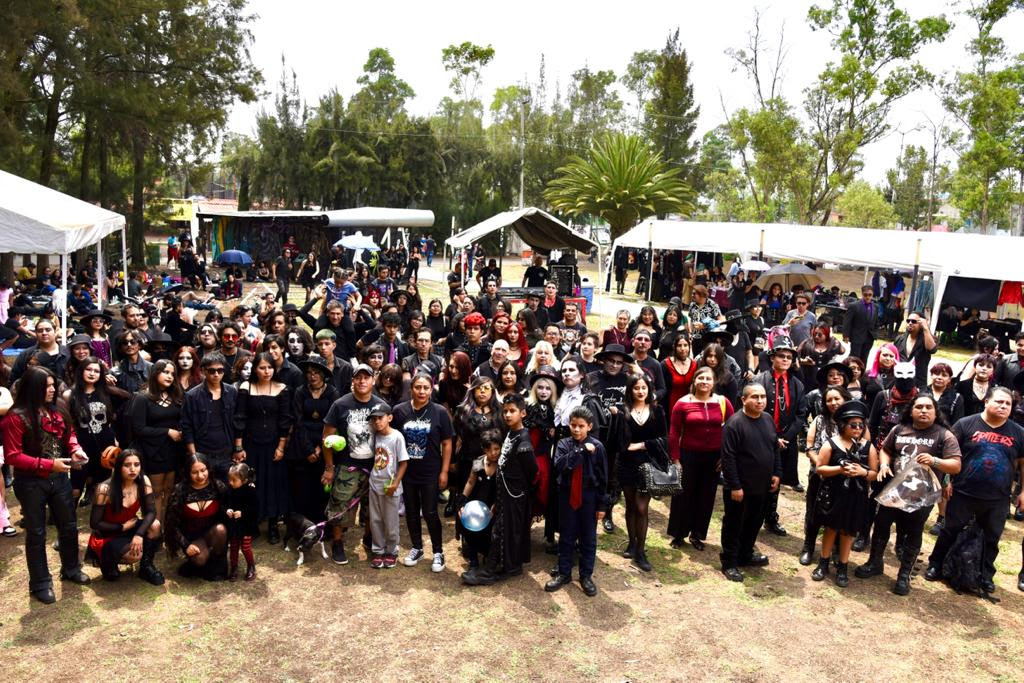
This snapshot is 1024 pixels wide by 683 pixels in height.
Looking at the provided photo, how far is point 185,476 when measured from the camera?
18.2 ft

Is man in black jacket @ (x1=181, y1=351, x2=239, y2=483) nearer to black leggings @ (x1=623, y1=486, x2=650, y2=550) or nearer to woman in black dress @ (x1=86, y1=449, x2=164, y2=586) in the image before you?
woman in black dress @ (x1=86, y1=449, x2=164, y2=586)

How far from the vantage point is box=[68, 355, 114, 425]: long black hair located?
6.02m

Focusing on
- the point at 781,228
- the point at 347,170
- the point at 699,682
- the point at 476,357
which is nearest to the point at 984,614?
the point at 699,682

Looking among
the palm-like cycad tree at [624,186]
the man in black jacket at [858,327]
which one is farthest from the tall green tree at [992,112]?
the man in black jacket at [858,327]

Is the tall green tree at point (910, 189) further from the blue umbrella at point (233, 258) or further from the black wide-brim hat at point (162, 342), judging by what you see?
the black wide-brim hat at point (162, 342)

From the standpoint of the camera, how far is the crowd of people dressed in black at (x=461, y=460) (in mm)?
5461

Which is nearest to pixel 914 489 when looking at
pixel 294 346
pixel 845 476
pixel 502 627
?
pixel 845 476

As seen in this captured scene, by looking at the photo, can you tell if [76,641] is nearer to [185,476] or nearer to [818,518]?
[185,476]

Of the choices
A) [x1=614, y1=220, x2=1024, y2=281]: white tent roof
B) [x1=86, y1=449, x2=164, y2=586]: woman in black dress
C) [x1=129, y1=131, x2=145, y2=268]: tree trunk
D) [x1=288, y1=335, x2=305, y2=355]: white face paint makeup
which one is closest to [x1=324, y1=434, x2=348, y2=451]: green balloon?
[x1=86, y1=449, x2=164, y2=586]: woman in black dress

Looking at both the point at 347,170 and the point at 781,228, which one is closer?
the point at 781,228

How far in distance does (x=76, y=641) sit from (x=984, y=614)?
5.91m

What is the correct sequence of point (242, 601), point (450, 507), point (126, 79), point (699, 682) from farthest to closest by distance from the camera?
1. point (126, 79)
2. point (450, 507)
3. point (242, 601)
4. point (699, 682)

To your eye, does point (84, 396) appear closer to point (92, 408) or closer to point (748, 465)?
point (92, 408)

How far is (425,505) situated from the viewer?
232 inches
